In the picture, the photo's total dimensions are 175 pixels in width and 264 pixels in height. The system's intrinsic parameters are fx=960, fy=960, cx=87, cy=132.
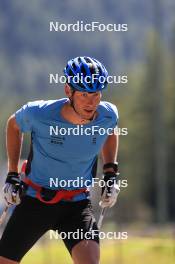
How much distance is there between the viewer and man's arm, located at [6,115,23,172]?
6824mm

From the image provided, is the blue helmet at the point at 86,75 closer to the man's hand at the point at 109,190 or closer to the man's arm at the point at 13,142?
the man's arm at the point at 13,142

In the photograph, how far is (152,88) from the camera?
52.4 metres

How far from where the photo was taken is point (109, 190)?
6.99m

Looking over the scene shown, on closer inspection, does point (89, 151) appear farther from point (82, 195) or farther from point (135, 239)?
point (135, 239)

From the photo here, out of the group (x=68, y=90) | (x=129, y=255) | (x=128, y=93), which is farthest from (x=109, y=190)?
(x=128, y=93)

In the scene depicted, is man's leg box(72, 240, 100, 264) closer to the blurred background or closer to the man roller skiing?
the man roller skiing

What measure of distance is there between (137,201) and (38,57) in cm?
9071

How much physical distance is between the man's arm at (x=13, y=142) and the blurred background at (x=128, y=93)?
22.1ft

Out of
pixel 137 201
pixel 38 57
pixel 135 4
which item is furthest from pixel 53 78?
pixel 135 4

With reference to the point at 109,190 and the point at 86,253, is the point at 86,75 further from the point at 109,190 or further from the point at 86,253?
the point at 86,253

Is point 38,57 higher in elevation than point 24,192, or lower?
higher

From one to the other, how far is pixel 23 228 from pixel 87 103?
3.23ft

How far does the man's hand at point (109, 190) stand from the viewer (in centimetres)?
699

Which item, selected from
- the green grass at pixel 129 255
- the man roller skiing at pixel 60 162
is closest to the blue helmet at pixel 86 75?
the man roller skiing at pixel 60 162
